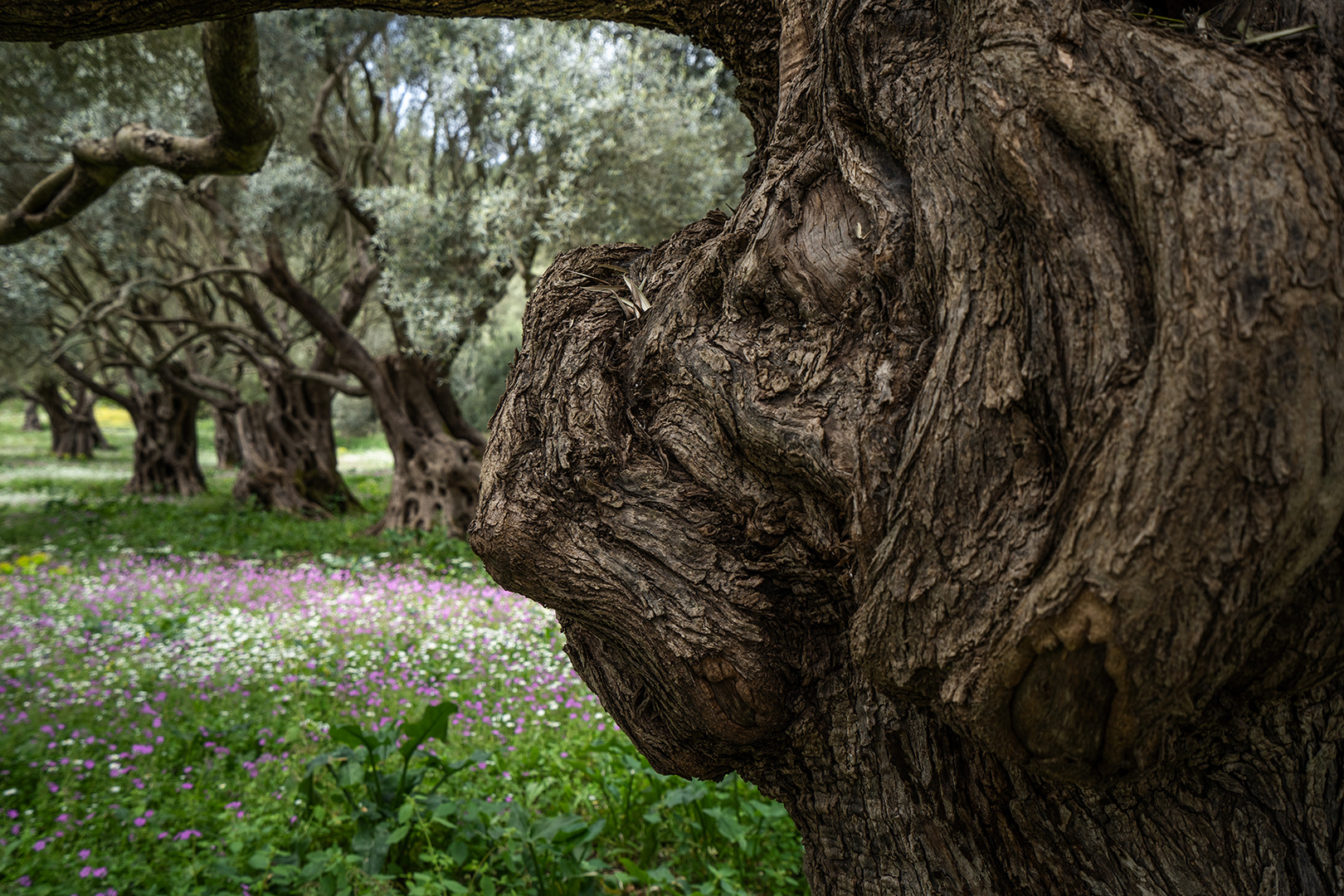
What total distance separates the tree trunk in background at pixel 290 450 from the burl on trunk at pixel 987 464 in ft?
45.1

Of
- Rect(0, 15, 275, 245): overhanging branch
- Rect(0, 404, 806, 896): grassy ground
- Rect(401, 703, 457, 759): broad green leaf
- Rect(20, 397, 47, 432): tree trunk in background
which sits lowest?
Rect(20, 397, 47, 432): tree trunk in background

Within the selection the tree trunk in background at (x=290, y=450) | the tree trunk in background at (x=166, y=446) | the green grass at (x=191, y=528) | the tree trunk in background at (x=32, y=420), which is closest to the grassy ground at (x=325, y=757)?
the green grass at (x=191, y=528)

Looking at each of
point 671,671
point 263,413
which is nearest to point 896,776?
point 671,671

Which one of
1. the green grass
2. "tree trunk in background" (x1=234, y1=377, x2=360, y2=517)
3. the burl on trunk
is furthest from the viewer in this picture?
"tree trunk in background" (x1=234, y1=377, x2=360, y2=517)

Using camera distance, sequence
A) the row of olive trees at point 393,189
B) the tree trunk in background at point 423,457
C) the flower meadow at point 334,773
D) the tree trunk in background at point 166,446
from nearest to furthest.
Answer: the flower meadow at point 334,773 → the row of olive trees at point 393,189 → the tree trunk in background at point 423,457 → the tree trunk in background at point 166,446

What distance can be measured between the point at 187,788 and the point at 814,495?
384 centimetres

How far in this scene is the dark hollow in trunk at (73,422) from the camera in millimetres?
27891

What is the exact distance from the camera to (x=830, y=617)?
185 centimetres

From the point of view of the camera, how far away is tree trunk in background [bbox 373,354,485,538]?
11344 mm

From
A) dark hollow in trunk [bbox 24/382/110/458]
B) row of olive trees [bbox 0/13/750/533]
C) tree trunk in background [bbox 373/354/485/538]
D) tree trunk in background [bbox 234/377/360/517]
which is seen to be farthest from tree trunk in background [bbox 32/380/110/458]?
tree trunk in background [bbox 373/354/485/538]

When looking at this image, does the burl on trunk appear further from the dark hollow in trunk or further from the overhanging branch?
the dark hollow in trunk

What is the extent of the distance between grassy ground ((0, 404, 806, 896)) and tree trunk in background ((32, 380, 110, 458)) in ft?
78.9

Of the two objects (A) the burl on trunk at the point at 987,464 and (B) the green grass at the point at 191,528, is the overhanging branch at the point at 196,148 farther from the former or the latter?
(B) the green grass at the point at 191,528

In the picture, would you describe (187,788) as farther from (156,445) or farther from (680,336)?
(156,445)
